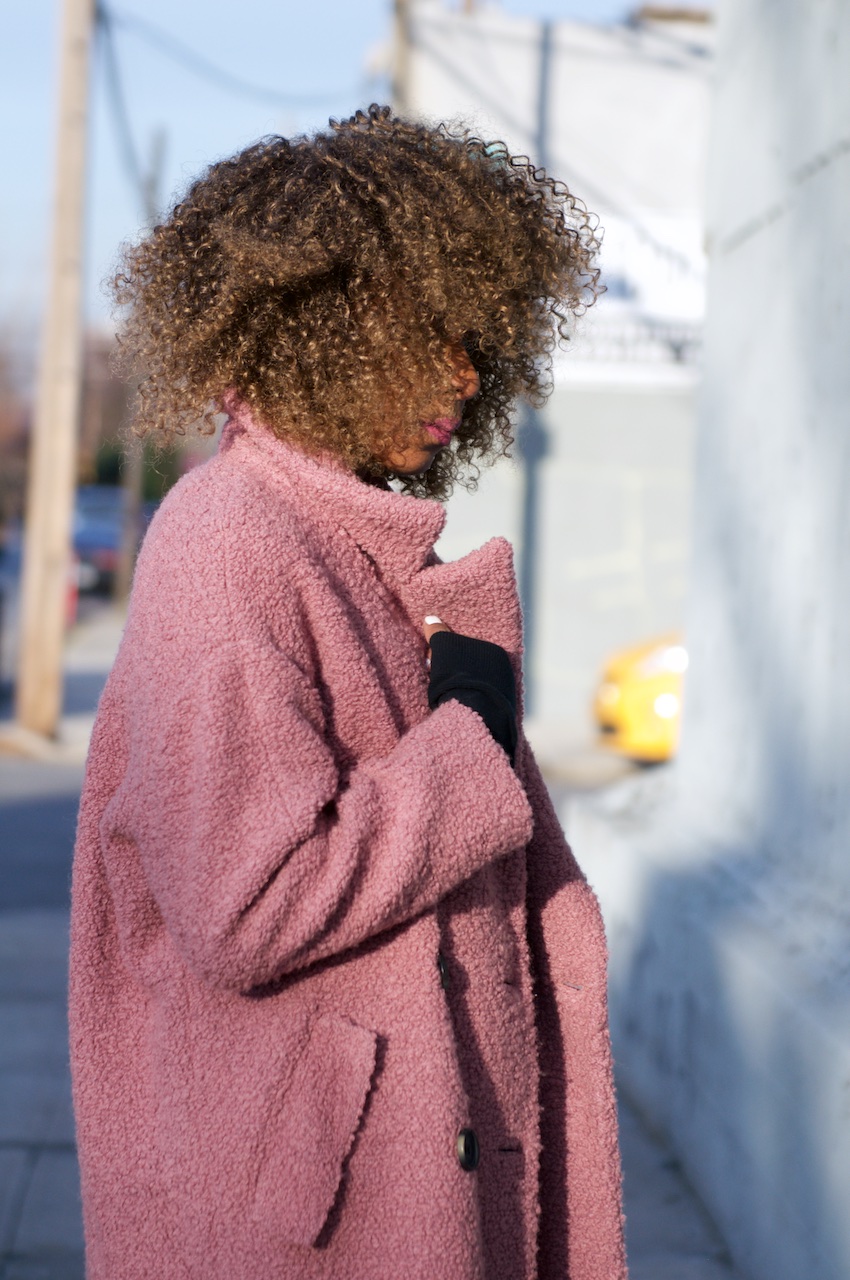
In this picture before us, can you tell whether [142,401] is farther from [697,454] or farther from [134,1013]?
[697,454]

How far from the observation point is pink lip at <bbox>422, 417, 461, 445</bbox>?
1.67 m

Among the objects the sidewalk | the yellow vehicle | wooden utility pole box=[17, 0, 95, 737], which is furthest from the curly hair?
wooden utility pole box=[17, 0, 95, 737]

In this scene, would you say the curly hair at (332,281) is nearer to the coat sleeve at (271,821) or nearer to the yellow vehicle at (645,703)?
the coat sleeve at (271,821)

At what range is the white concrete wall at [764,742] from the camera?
104 inches

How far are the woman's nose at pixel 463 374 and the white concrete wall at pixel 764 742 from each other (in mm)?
1318

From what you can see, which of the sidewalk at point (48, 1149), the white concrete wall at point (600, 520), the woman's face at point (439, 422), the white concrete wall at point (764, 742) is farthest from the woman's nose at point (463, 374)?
the white concrete wall at point (600, 520)

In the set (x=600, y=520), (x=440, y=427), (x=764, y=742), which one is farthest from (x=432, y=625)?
(x=600, y=520)

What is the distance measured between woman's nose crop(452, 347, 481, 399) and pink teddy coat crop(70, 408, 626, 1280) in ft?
0.55

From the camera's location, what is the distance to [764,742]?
3275 mm

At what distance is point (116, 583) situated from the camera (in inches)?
1233

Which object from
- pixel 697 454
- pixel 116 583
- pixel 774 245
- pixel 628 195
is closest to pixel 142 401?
pixel 774 245

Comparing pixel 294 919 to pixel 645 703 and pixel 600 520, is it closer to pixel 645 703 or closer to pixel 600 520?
pixel 645 703

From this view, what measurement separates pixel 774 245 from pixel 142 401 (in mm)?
2092

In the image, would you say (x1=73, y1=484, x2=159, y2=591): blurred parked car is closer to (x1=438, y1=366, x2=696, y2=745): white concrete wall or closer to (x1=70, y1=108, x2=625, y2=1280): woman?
(x1=438, y1=366, x2=696, y2=745): white concrete wall
